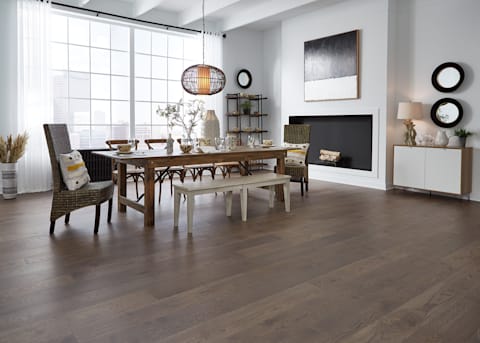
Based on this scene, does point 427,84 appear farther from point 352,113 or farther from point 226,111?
point 226,111

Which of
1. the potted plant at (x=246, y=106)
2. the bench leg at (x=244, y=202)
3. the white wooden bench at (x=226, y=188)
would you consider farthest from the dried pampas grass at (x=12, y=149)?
the potted plant at (x=246, y=106)

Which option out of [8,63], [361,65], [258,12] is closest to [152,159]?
[8,63]

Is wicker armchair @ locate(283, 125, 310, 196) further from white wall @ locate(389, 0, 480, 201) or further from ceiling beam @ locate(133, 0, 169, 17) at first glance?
ceiling beam @ locate(133, 0, 169, 17)

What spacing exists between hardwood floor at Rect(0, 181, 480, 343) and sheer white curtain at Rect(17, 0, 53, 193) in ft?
4.85

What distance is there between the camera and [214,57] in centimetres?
778

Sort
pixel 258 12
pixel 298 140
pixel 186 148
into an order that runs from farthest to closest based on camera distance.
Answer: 1. pixel 258 12
2. pixel 298 140
3. pixel 186 148

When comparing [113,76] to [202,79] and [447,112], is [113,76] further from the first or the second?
[447,112]

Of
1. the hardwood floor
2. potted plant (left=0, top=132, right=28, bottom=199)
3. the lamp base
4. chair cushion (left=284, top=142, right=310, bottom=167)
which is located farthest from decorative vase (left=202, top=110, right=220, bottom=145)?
the lamp base

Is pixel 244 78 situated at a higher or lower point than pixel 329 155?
higher

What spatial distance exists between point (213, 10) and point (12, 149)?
12.1 ft

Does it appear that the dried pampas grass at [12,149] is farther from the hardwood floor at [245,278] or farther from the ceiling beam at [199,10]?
the ceiling beam at [199,10]

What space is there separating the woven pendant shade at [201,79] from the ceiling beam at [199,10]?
2022 millimetres

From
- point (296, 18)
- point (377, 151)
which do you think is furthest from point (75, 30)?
point (377, 151)

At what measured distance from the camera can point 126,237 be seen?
3605 millimetres
